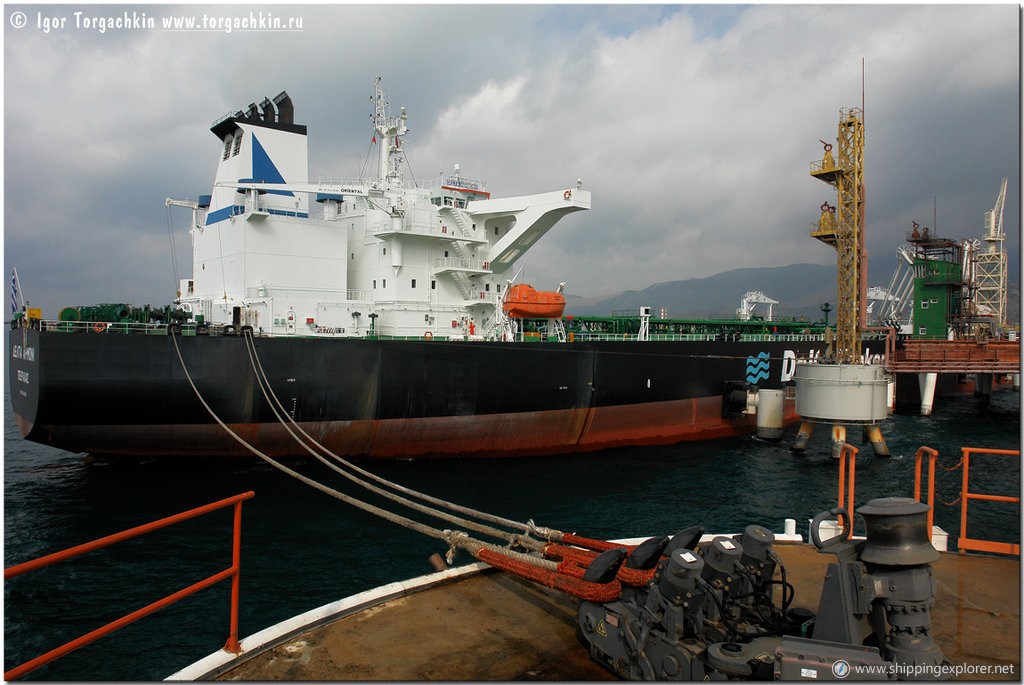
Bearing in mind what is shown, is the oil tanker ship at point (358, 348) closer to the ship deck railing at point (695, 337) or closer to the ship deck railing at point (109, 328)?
the ship deck railing at point (109, 328)

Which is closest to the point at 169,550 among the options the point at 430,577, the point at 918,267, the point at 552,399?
the point at 430,577

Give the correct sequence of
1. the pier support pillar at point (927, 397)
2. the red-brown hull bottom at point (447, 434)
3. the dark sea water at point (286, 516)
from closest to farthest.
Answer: the dark sea water at point (286, 516) < the red-brown hull bottom at point (447, 434) < the pier support pillar at point (927, 397)

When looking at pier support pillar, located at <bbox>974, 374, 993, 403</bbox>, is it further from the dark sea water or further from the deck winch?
the deck winch

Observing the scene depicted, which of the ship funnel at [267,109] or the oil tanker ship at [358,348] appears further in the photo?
the ship funnel at [267,109]

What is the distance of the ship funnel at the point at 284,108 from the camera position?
19453 millimetres

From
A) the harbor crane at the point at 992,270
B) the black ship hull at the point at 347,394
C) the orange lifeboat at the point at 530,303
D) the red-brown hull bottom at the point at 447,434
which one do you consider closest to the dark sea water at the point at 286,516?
the red-brown hull bottom at the point at 447,434

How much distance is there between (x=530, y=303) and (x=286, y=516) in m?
10.2

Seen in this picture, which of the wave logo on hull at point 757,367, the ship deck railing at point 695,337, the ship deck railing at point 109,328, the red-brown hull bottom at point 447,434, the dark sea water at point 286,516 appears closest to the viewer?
the dark sea water at point 286,516

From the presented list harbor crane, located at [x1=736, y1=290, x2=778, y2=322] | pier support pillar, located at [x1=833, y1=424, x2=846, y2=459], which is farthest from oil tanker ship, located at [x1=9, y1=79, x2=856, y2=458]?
harbor crane, located at [x1=736, y1=290, x2=778, y2=322]

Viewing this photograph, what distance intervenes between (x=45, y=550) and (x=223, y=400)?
507cm

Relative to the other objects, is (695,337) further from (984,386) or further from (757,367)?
(984,386)

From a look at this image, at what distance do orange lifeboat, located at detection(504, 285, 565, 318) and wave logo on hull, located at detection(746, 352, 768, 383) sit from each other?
9.33 m

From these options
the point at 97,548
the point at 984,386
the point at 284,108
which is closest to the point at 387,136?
the point at 284,108

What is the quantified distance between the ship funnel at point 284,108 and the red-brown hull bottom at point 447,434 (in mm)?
10520
